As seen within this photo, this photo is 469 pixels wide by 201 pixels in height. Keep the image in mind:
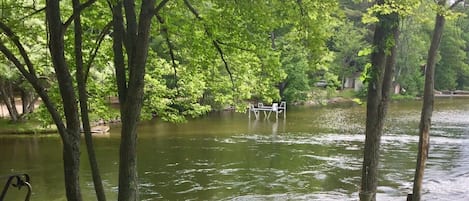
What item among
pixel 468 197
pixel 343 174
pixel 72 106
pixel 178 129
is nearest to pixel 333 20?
pixel 72 106

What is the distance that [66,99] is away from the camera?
16.0ft

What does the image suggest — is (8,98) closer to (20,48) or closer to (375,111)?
(20,48)

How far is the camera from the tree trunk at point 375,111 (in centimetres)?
674

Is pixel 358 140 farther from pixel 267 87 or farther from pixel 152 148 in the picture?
pixel 267 87

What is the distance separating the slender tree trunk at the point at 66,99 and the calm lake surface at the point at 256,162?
7.46 meters

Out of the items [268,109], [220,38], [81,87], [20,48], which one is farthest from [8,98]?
[20,48]

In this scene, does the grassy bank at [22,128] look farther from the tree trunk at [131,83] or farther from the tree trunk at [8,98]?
the tree trunk at [131,83]

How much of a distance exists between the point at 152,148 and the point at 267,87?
38.0 feet

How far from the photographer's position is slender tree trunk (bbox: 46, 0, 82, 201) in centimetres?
468

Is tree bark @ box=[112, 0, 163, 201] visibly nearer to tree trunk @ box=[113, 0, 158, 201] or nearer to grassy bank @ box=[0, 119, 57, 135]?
tree trunk @ box=[113, 0, 158, 201]

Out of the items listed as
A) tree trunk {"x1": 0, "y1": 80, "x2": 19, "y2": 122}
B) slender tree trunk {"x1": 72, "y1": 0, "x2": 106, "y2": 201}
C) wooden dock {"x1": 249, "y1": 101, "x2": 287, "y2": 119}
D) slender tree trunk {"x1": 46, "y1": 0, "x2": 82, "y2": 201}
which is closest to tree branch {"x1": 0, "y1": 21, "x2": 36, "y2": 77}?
slender tree trunk {"x1": 46, "y1": 0, "x2": 82, "y2": 201}

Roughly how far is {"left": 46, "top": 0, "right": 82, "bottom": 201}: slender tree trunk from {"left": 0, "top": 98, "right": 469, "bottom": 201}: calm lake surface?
746cm

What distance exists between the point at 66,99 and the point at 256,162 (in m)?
12.4

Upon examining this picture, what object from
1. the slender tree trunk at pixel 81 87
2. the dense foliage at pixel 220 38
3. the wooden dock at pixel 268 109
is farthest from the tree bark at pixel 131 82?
the wooden dock at pixel 268 109
